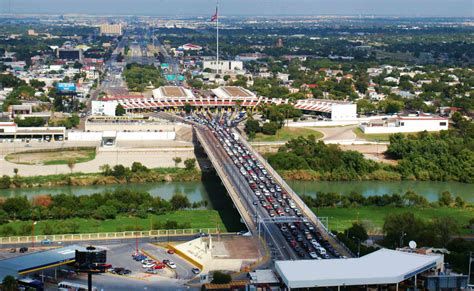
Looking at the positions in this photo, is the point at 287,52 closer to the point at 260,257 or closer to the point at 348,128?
the point at 348,128

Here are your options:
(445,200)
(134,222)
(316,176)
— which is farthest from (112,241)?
(316,176)

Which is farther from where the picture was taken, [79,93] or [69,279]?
[79,93]

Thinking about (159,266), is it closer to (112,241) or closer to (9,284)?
(112,241)

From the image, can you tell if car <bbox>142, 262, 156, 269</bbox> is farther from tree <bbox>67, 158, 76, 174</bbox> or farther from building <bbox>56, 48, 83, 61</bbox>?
building <bbox>56, 48, 83, 61</bbox>

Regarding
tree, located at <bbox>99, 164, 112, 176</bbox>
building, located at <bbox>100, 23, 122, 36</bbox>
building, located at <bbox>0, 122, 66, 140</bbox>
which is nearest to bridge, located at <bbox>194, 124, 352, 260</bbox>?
tree, located at <bbox>99, 164, 112, 176</bbox>

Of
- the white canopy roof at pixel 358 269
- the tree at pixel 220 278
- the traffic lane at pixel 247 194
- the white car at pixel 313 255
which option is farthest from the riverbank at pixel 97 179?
the white canopy roof at pixel 358 269

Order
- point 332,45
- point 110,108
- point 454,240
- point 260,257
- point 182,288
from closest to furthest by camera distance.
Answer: point 182,288 < point 260,257 < point 454,240 < point 110,108 < point 332,45

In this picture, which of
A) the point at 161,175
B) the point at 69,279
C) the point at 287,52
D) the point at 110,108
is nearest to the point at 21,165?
the point at 161,175
